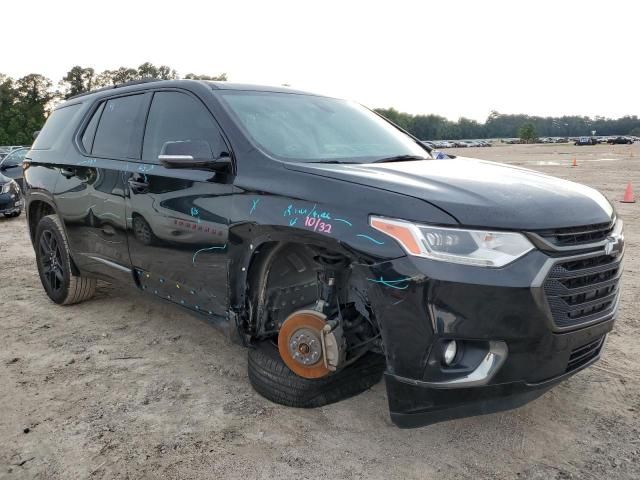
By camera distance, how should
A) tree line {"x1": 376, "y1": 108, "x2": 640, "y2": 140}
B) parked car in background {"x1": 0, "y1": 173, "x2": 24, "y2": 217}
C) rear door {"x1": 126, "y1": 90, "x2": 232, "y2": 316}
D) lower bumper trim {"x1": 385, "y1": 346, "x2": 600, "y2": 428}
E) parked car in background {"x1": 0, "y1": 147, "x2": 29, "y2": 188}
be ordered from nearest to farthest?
lower bumper trim {"x1": 385, "y1": 346, "x2": 600, "y2": 428}, rear door {"x1": 126, "y1": 90, "x2": 232, "y2": 316}, parked car in background {"x1": 0, "y1": 173, "x2": 24, "y2": 217}, parked car in background {"x1": 0, "y1": 147, "x2": 29, "y2": 188}, tree line {"x1": 376, "y1": 108, "x2": 640, "y2": 140}

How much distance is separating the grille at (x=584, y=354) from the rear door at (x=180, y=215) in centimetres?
178

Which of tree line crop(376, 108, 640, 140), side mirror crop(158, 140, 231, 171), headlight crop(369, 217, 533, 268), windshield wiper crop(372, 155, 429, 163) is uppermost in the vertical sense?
side mirror crop(158, 140, 231, 171)


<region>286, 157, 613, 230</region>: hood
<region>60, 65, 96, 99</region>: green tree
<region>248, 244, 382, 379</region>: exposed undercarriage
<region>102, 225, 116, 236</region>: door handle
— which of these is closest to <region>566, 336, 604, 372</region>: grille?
<region>286, 157, 613, 230</region>: hood

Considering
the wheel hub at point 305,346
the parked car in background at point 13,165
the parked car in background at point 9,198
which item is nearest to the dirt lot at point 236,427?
the wheel hub at point 305,346

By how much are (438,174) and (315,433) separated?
4.76 ft

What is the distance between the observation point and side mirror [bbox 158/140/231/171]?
115 inches

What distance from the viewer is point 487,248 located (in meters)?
2.18

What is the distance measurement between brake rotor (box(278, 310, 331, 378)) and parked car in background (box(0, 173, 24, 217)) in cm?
1021

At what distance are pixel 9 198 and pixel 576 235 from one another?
11.4 metres

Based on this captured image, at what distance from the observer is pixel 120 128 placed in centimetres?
400

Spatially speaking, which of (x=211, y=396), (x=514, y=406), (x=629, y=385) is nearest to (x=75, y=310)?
(x=211, y=396)

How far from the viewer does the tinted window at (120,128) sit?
3.81 meters

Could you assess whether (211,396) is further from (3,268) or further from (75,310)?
(3,268)

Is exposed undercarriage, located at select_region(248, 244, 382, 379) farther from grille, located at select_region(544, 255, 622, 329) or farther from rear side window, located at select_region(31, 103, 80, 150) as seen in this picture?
rear side window, located at select_region(31, 103, 80, 150)
